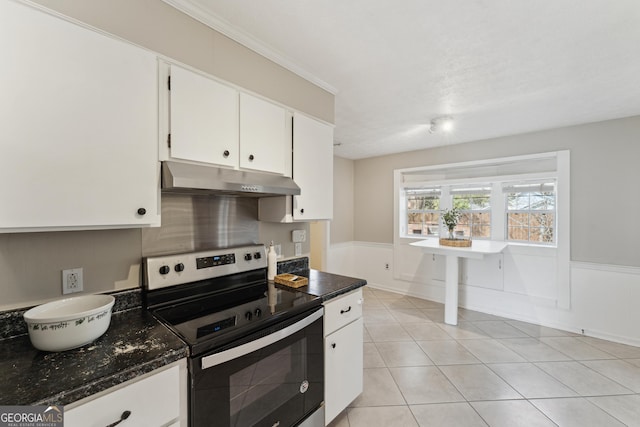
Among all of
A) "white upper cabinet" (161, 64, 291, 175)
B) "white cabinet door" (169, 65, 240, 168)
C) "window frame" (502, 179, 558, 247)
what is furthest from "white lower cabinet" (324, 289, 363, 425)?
"window frame" (502, 179, 558, 247)

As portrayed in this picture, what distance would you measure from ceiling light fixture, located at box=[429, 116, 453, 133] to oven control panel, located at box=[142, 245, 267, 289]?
2458 mm

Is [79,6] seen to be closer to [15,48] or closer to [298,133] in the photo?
[15,48]

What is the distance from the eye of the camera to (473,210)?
4.11 metres

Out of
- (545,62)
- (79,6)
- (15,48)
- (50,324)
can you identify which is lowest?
(50,324)

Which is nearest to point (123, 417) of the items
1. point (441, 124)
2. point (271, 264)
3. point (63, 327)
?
point (63, 327)

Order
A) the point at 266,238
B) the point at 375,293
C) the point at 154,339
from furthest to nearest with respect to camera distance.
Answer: the point at 375,293
the point at 266,238
the point at 154,339

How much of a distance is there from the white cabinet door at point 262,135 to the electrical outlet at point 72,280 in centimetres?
95

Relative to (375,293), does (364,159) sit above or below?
above

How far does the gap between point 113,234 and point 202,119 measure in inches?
29.5

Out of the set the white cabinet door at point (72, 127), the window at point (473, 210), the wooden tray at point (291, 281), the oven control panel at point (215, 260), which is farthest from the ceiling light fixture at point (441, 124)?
the white cabinet door at point (72, 127)

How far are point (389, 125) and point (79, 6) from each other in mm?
2836

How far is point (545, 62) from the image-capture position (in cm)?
191

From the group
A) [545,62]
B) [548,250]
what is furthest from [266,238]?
[548,250]

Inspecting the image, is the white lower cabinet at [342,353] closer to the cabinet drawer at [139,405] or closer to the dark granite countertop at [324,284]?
the dark granite countertop at [324,284]
